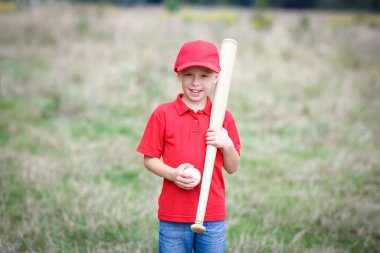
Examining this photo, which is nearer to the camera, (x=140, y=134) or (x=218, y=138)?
(x=218, y=138)

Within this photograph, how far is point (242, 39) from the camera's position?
40.0 ft

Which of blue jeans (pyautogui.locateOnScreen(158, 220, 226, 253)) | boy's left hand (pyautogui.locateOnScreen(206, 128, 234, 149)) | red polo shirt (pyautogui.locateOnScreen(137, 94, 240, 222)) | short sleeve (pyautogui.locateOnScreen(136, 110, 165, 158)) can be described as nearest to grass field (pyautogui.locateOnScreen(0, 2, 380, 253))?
blue jeans (pyautogui.locateOnScreen(158, 220, 226, 253))

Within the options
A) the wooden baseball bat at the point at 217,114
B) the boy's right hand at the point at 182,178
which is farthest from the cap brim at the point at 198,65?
the boy's right hand at the point at 182,178

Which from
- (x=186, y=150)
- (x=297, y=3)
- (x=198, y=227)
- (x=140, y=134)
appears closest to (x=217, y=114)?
(x=186, y=150)

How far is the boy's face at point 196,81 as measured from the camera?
2.11 metres

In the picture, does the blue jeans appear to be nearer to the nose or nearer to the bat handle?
the bat handle

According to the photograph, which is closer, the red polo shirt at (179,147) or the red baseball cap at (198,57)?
the red baseball cap at (198,57)

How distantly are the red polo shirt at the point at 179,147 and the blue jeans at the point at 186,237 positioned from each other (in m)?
0.05

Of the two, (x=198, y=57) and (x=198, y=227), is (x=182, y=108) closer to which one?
(x=198, y=57)

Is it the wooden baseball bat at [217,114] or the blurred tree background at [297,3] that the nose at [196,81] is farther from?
the blurred tree background at [297,3]

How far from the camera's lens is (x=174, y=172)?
6.77 ft

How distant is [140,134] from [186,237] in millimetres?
3963

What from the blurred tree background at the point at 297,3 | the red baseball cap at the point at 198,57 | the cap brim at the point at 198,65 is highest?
the blurred tree background at the point at 297,3

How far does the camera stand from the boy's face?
2111 mm
